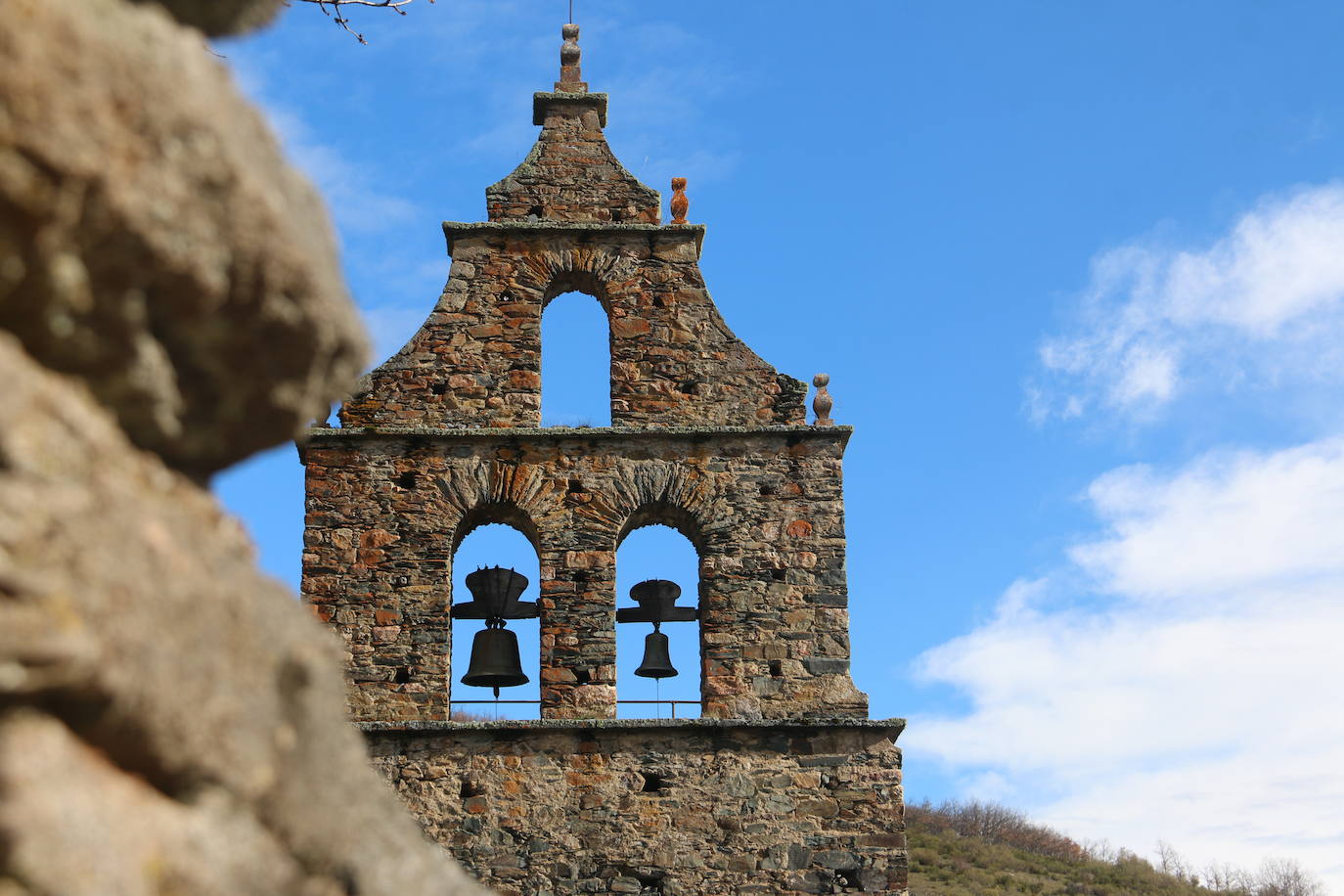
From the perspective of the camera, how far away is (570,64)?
43.9 feet

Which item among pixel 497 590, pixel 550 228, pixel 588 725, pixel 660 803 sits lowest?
pixel 660 803

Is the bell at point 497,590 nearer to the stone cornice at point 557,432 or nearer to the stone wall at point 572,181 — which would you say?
the stone cornice at point 557,432

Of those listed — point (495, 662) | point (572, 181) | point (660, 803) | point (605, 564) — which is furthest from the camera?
point (572, 181)

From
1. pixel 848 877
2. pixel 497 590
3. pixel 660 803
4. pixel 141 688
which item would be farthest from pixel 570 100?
pixel 141 688

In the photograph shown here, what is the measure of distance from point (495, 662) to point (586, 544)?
1018 millimetres

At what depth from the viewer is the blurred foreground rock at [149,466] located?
5.82ft

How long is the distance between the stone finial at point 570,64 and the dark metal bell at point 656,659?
4.70 m

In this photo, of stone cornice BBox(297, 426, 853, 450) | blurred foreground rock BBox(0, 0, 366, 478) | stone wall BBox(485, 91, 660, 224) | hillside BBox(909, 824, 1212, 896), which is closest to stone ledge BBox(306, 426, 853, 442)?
stone cornice BBox(297, 426, 853, 450)

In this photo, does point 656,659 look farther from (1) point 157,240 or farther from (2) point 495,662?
(1) point 157,240

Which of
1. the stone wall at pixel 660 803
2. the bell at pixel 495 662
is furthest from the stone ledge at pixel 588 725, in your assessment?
the bell at pixel 495 662

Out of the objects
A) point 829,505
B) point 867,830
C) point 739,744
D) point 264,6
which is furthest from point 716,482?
point 264,6

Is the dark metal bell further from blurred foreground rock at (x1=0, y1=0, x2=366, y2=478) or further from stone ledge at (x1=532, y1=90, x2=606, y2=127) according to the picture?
blurred foreground rock at (x1=0, y1=0, x2=366, y2=478)

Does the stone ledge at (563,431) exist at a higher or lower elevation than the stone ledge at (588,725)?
higher

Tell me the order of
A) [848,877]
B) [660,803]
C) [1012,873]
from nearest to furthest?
[848,877]
[660,803]
[1012,873]
